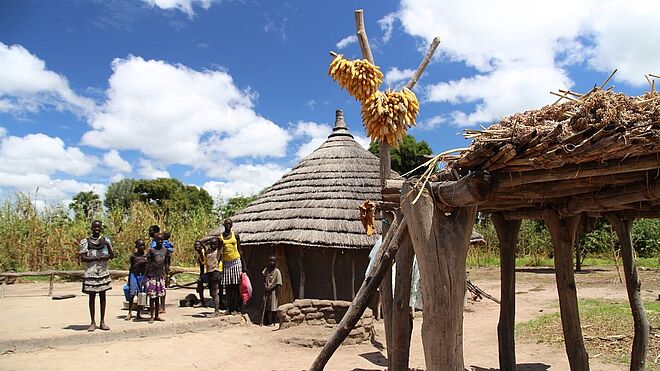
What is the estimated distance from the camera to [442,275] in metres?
3.39

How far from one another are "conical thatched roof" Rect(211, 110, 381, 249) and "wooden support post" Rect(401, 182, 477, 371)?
19.5ft

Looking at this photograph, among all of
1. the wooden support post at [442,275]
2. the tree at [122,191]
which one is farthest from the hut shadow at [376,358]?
the tree at [122,191]

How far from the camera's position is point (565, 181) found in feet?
13.1

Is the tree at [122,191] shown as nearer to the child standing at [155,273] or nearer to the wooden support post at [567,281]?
the child standing at [155,273]

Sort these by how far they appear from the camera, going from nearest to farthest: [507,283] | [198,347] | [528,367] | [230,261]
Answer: [507,283] → [528,367] → [198,347] → [230,261]

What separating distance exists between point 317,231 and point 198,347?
10.7 ft

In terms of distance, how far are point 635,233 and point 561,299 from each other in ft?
71.9

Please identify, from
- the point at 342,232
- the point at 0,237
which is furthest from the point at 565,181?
the point at 0,237

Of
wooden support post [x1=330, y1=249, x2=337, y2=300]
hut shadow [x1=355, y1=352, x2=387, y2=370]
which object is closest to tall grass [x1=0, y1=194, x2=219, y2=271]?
wooden support post [x1=330, y1=249, x2=337, y2=300]

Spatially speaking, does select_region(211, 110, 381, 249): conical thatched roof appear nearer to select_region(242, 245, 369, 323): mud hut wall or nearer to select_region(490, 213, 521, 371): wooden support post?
select_region(242, 245, 369, 323): mud hut wall

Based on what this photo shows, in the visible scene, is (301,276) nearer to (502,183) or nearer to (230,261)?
(230,261)

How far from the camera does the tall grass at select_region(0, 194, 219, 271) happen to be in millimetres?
16172

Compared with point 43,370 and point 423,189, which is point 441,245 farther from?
point 43,370

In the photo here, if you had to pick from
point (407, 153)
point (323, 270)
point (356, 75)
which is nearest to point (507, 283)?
point (356, 75)
